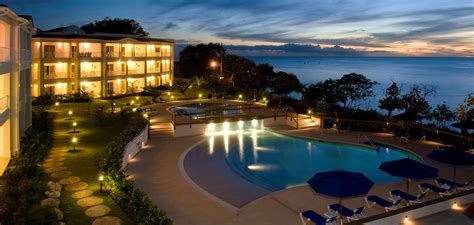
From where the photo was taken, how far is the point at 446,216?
471 inches

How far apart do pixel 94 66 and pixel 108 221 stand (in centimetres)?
3559

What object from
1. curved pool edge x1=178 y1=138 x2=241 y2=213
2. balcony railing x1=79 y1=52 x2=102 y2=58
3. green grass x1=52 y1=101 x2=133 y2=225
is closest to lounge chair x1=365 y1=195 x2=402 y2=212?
curved pool edge x1=178 y1=138 x2=241 y2=213

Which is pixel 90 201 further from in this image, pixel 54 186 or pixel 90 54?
pixel 90 54

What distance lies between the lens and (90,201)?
41.7 ft

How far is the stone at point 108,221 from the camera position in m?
11.1

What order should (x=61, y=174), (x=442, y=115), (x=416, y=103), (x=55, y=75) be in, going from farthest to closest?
(x=55, y=75), (x=416, y=103), (x=442, y=115), (x=61, y=174)

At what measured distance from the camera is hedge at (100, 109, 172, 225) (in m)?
10.4

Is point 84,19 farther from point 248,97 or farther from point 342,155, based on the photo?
point 342,155

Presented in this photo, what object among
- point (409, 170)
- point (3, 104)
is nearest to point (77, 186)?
point (3, 104)

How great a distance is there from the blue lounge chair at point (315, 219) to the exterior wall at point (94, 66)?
34282mm

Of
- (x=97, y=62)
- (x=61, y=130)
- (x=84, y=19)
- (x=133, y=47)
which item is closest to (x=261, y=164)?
(x=61, y=130)

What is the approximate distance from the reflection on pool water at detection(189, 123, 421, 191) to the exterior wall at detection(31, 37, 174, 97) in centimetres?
2239

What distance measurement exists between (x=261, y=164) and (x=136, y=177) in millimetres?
6363

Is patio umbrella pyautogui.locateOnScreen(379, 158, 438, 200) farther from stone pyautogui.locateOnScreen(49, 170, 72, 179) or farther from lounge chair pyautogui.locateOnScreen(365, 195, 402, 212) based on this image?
stone pyautogui.locateOnScreen(49, 170, 72, 179)
